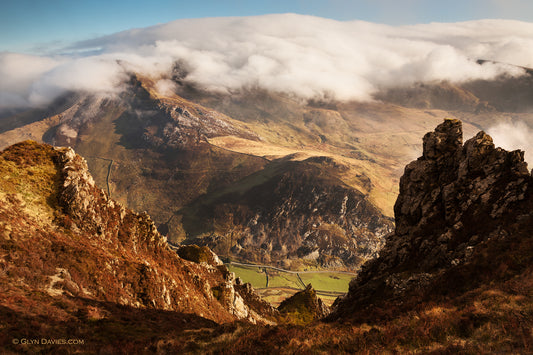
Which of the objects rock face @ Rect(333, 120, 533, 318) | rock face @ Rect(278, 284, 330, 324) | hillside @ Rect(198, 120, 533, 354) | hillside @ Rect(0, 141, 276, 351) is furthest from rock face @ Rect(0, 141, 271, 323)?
rock face @ Rect(278, 284, 330, 324)

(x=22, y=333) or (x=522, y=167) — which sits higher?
(x=522, y=167)

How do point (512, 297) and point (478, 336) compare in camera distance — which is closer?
point (478, 336)

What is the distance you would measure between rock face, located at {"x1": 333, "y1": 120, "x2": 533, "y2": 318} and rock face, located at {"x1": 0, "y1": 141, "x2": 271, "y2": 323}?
34676mm

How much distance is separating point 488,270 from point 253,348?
23.9m

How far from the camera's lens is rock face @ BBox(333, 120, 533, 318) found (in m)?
31.7

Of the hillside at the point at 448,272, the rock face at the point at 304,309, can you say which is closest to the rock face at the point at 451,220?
the hillside at the point at 448,272

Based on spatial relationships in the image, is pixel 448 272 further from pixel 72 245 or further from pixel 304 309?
pixel 304 309

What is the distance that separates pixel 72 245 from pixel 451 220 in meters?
58.9

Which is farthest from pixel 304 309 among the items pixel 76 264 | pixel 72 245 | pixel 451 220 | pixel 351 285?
pixel 76 264

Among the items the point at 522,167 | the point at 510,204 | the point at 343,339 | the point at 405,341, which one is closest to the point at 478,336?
the point at 405,341

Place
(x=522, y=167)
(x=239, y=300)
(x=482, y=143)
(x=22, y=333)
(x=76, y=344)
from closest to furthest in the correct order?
(x=22, y=333), (x=76, y=344), (x=522, y=167), (x=482, y=143), (x=239, y=300)

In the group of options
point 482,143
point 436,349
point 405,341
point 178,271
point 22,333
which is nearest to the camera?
point 436,349

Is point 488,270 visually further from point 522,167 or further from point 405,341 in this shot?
point 522,167

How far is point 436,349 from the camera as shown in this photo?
18.7 metres
